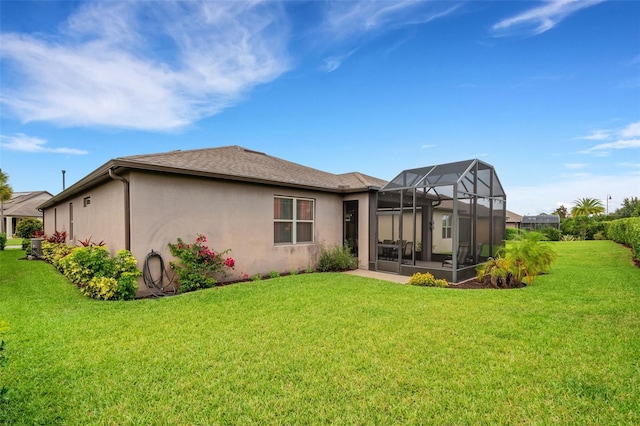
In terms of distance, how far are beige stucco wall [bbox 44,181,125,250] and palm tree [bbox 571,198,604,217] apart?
54.6 m

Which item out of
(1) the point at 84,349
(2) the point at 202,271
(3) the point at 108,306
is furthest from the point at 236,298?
(1) the point at 84,349

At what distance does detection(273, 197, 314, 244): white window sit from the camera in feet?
33.6

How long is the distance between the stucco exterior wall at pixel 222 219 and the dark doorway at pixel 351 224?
58 cm

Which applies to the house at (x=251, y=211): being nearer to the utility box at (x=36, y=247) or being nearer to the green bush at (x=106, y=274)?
the green bush at (x=106, y=274)

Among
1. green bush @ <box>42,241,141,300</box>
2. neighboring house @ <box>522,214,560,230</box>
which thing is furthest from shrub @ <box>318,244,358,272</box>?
neighboring house @ <box>522,214,560,230</box>

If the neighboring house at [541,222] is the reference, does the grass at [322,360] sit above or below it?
below

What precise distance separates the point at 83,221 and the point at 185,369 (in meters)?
11.7

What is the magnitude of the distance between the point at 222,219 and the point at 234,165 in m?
2.08

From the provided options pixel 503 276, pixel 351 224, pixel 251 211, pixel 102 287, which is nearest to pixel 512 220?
pixel 351 224

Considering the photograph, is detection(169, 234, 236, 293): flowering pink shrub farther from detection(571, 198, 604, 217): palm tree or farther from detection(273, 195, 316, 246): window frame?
detection(571, 198, 604, 217): palm tree

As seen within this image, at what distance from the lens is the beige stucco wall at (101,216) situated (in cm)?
798

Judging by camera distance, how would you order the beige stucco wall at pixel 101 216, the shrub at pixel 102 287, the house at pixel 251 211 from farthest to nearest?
the beige stucco wall at pixel 101 216, the house at pixel 251 211, the shrub at pixel 102 287

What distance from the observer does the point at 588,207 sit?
43.0 m

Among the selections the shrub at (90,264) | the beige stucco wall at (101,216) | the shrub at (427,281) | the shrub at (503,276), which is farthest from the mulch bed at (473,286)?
the beige stucco wall at (101,216)
